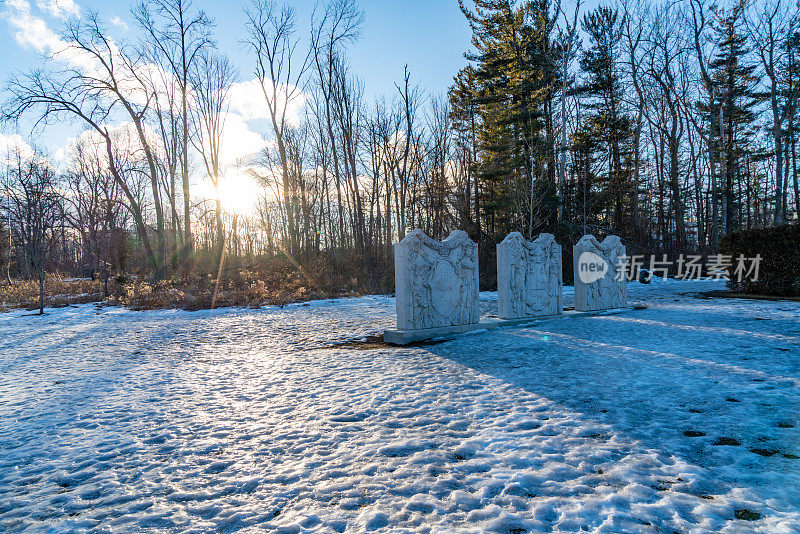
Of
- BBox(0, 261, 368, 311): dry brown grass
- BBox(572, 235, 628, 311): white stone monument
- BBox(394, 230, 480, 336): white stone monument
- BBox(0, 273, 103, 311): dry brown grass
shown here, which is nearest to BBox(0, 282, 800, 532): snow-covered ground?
BBox(394, 230, 480, 336): white stone monument

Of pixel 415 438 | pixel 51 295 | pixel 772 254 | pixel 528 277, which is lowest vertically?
pixel 415 438

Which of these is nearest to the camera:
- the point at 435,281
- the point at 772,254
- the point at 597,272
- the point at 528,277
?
the point at 435,281

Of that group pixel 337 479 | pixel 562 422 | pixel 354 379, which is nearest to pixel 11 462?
pixel 337 479

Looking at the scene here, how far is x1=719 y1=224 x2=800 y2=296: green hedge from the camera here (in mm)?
11602

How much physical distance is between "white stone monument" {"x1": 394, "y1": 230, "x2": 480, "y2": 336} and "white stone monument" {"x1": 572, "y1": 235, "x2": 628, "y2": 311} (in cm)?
375

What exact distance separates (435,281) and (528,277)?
2.76 meters

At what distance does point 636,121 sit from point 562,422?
27380 mm

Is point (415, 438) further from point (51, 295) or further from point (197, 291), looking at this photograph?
point (51, 295)

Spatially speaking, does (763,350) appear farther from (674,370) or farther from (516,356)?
(516,356)

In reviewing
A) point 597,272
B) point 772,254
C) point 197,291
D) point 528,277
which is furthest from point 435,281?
point 197,291

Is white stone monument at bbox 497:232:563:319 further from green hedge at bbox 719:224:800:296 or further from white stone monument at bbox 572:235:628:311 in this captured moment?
green hedge at bbox 719:224:800:296

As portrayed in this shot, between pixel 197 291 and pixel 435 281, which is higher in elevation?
pixel 435 281

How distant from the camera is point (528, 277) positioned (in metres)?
9.46

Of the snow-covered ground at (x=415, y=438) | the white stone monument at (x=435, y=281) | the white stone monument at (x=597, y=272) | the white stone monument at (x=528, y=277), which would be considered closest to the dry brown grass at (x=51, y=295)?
the snow-covered ground at (x=415, y=438)
